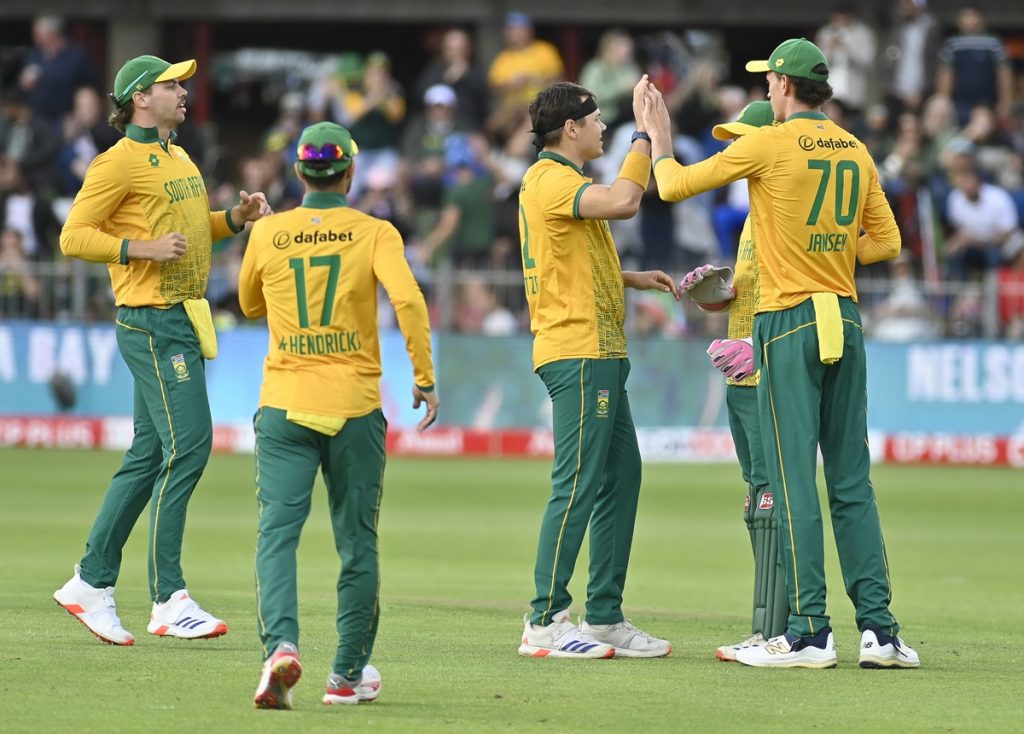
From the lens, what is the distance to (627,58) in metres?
25.0

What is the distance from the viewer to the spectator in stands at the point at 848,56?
25172 mm

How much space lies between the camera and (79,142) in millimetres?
24359

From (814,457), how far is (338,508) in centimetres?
238

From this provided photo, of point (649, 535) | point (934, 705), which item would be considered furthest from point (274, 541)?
point (649, 535)

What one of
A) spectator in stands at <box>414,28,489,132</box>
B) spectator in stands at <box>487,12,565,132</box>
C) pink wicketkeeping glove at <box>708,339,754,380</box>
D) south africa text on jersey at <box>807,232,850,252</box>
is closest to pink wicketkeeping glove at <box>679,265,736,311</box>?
pink wicketkeeping glove at <box>708,339,754,380</box>

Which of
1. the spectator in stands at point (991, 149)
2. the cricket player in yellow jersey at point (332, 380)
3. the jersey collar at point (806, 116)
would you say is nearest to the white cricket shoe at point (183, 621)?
the cricket player in yellow jersey at point (332, 380)

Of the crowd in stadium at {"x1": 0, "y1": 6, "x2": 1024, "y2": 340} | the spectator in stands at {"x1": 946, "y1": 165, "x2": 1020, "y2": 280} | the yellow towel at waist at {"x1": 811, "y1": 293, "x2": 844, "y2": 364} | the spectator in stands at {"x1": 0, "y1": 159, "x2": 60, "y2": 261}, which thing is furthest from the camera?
the spectator in stands at {"x1": 0, "y1": 159, "x2": 60, "y2": 261}

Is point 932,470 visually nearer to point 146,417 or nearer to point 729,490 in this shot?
point 729,490

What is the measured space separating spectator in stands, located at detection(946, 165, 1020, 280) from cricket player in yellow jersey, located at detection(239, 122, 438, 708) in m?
16.4

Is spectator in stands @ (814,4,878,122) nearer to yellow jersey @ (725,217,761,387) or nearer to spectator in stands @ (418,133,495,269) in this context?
spectator in stands @ (418,133,495,269)

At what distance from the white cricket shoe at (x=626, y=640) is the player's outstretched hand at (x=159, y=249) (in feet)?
8.89

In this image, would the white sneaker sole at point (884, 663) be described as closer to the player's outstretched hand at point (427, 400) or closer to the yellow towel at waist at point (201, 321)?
the player's outstretched hand at point (427, 400)

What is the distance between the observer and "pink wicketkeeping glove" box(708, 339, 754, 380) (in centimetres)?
902

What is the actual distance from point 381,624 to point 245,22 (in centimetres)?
2121
